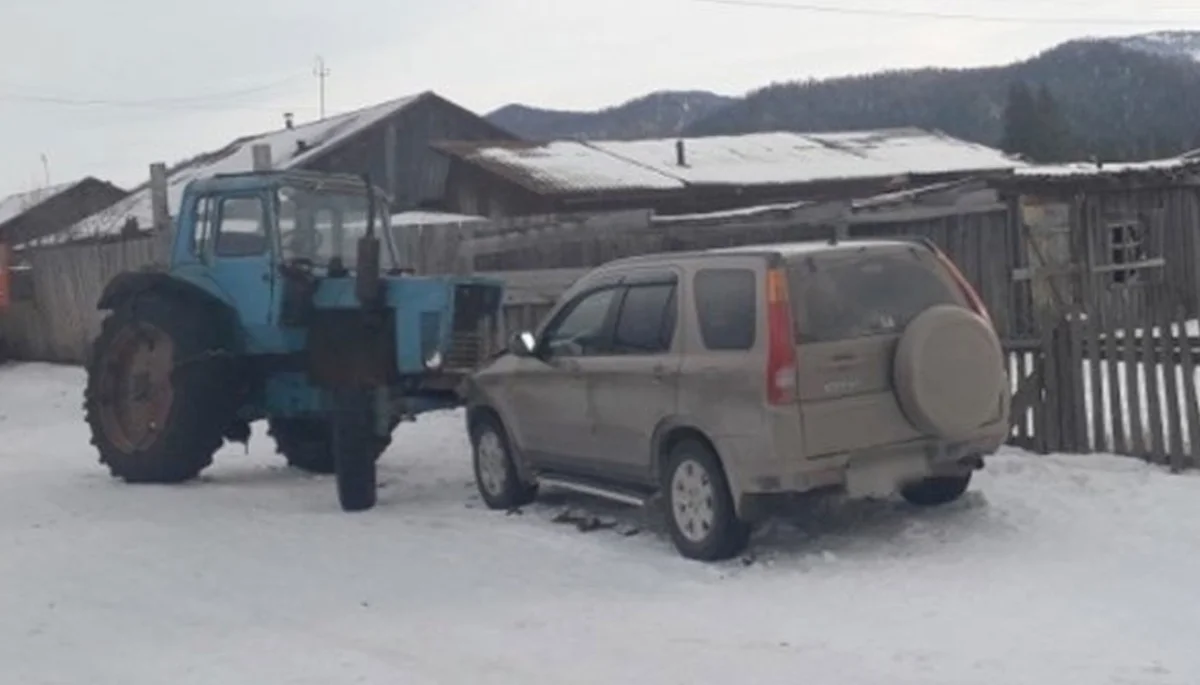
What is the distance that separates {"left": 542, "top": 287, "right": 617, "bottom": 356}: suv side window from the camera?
11.1 m

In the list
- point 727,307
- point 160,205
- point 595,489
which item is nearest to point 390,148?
point 160,205

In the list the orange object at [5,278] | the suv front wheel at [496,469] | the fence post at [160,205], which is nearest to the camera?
the suv front wheel at [496,469]

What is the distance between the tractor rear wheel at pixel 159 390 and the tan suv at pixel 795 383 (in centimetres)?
481

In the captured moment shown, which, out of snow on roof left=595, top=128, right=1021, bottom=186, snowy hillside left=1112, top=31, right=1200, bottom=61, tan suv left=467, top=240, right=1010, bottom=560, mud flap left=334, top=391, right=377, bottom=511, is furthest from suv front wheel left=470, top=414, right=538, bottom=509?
snowy hillside left=1112, top=31, right=1200, bottom=61

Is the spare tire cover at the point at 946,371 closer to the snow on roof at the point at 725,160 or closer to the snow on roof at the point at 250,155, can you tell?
the snow on roof at the point at 725,160

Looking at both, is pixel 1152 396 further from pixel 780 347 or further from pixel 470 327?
pixel 470 327

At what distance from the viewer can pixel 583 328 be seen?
11383mm

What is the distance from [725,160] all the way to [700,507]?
96.9 feet

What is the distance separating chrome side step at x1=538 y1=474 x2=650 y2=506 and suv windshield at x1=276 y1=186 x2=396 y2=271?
11.5ft

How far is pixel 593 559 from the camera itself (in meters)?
10.1

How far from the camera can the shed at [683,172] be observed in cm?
3469

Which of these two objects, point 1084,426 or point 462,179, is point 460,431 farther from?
point 462,179

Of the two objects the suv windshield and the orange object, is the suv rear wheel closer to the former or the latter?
the suv windshield

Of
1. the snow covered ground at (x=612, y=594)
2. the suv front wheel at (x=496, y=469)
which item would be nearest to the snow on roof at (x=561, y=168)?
the suv front wheel at (x=496, y=469)
